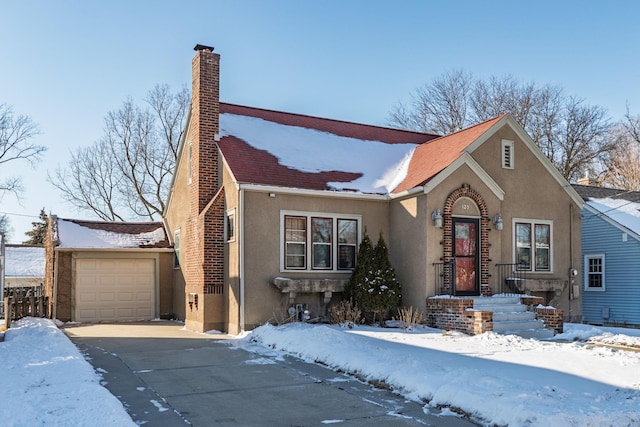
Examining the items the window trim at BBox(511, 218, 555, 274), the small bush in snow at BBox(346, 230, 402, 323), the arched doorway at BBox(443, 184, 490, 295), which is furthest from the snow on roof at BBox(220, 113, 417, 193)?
the window trim at BBox(511, 218, 555, 274)

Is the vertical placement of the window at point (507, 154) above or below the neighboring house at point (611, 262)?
above

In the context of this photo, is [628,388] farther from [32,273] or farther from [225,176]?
[32,273]

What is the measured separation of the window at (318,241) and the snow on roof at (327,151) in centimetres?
103

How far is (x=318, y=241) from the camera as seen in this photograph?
52.6 feet

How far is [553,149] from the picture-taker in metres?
36.9

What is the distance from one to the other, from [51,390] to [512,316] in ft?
35.6

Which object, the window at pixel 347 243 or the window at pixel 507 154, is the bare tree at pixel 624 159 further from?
the window at pixel 347 243

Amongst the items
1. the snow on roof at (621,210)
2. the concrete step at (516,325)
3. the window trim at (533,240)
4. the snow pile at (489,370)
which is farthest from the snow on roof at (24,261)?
the concrete step at (516,325)

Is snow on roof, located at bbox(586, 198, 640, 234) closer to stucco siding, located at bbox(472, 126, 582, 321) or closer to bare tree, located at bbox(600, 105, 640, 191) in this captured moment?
stucco siding, located at bbox(472, 126, 582, 321)

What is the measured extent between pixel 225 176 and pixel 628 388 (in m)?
11.1

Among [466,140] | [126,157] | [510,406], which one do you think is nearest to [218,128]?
[466,140]

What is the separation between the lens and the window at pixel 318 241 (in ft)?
51.3

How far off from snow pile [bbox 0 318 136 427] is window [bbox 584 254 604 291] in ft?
59.9

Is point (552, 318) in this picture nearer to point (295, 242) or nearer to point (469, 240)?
point (469, 240)
